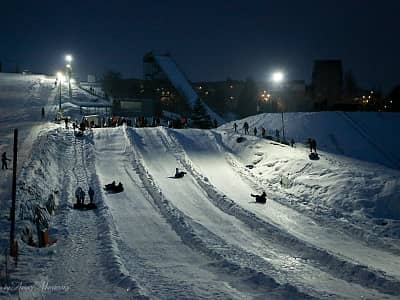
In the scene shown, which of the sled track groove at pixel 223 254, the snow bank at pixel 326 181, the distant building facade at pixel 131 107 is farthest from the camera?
the distant building facade at pixel 131 107

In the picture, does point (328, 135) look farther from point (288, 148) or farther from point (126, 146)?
point (126, 146)

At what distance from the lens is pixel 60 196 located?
22.0 m

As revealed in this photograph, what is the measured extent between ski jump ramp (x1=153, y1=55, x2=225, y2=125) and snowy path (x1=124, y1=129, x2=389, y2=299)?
46563 mm

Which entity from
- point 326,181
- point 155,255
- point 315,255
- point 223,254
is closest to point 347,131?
point 326,181

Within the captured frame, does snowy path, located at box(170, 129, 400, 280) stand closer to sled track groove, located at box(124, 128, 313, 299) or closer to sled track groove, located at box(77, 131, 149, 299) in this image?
sled track groove, located at box(124, 128, 313, 299)

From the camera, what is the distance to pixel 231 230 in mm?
Result: 17438

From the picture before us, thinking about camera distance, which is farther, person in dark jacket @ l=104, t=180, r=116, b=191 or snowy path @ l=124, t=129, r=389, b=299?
person in dark jacket @ l=104, t=180, r=116, b=191

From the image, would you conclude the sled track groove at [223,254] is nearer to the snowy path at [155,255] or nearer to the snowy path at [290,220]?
the snowy path at [155,255]

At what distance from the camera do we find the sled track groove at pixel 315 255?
11.5m

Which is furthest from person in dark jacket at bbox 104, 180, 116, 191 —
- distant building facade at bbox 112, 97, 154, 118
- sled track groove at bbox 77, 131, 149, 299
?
distant building facade at bbox 112, 97, 154, 118

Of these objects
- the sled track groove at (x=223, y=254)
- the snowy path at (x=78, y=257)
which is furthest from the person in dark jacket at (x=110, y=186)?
the sled track groove at (x=223, y=254)

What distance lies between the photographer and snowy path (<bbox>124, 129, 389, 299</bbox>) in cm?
1127

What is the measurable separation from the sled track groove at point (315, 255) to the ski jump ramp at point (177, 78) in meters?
57.0

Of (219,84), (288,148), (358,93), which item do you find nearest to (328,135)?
(288,148)
